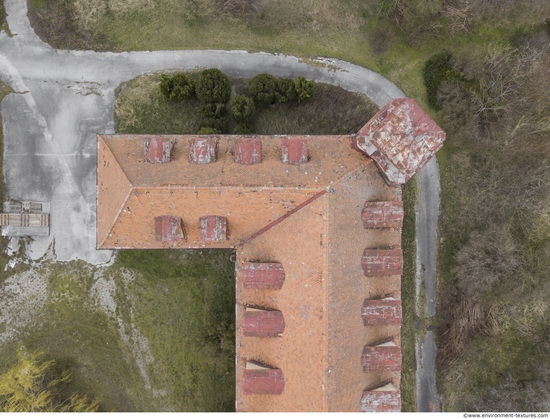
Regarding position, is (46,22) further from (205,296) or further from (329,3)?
(205,296)

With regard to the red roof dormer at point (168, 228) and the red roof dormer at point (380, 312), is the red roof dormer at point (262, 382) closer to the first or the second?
the red roof dormer at point (380, 312)

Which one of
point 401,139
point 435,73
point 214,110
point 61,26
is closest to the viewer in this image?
point 401,139

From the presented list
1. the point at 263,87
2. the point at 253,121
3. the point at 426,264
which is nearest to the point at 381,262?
the point at 426,264

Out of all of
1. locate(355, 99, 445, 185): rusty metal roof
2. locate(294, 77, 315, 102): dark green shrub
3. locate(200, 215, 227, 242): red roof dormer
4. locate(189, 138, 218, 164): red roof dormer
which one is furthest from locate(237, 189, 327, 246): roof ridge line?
locate(294, 77, 315, 102): dark green shrub

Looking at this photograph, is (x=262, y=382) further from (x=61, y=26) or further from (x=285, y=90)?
(x=61, y=26)

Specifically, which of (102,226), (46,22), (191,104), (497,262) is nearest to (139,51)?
(191,104)

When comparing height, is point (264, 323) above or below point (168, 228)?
below
